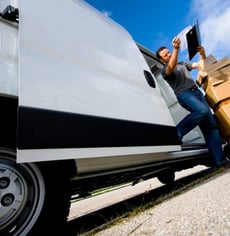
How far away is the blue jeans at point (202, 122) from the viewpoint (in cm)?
333

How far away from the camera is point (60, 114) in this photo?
1.54 meters

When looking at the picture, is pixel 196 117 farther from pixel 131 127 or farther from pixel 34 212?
pixel 34 212

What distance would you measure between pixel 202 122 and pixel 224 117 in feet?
0.86

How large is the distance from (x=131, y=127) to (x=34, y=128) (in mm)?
810

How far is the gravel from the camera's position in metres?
1.22

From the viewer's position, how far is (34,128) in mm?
1407

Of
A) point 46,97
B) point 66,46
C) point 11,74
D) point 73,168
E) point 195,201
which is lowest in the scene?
point 195,201

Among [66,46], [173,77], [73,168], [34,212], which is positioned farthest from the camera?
[173,77]

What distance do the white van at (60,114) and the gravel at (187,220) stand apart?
40 cm

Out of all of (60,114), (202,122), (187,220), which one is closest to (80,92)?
(60,114)

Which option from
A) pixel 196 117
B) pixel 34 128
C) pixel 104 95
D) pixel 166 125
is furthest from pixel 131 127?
pixel 196 117

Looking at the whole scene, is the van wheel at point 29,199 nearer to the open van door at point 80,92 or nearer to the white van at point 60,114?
the white van at point 60,114

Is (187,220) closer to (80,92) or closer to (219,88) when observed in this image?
(80,92)

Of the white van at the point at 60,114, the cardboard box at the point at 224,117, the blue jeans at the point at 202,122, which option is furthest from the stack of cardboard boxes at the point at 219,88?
the white van at the point at 60,114
